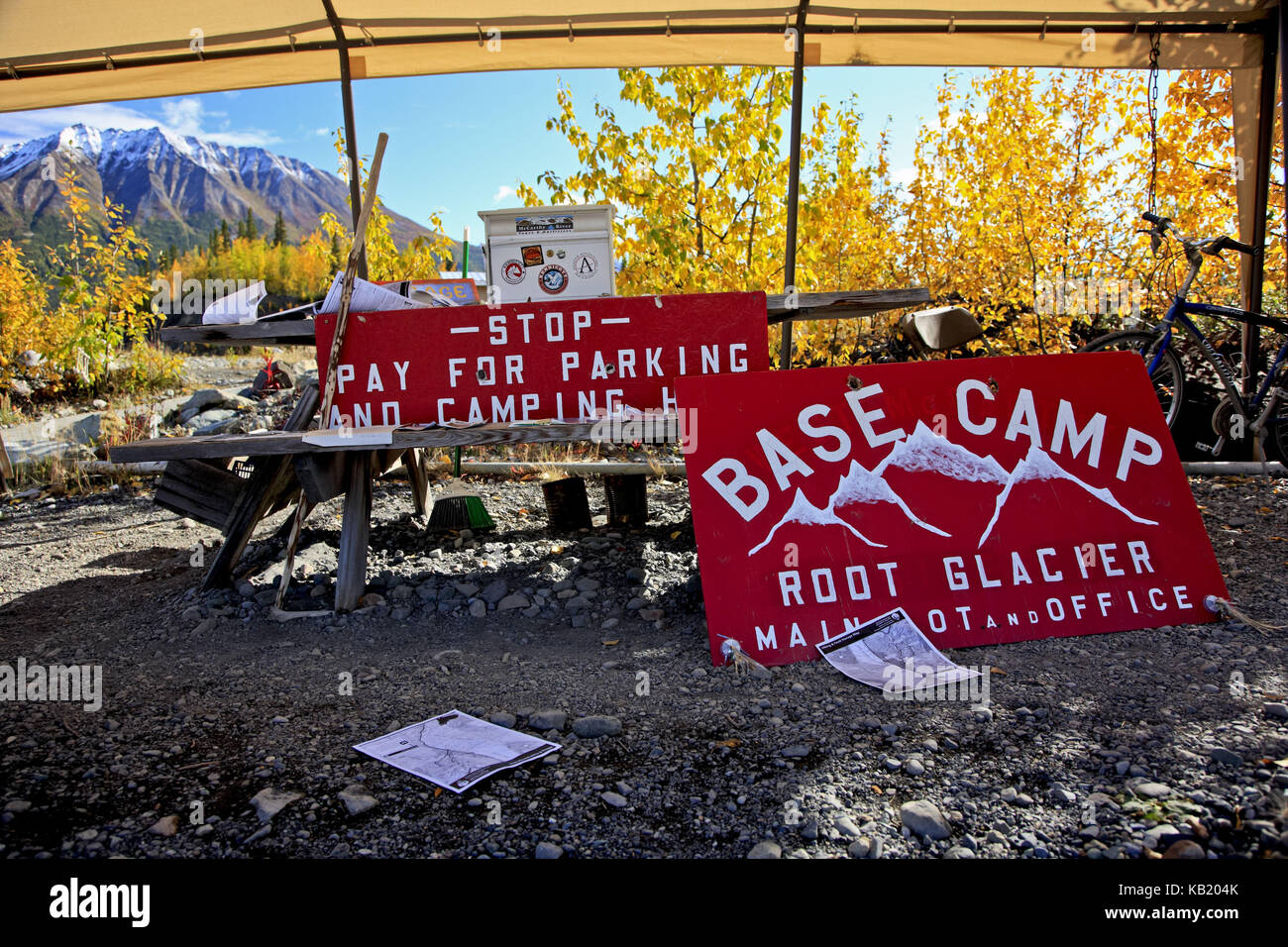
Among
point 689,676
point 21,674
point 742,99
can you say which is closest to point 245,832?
point 689,676

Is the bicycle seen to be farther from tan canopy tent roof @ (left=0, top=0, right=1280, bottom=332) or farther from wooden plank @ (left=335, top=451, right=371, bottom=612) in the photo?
wooden plank @ (left=335, top=451, right=371, bottom=612)

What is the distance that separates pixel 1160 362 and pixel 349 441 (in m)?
4.99

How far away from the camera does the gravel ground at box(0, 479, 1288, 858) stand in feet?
6.24

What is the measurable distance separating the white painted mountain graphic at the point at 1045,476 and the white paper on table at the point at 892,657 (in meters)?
0.71

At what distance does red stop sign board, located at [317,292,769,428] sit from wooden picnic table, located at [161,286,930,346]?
212mm

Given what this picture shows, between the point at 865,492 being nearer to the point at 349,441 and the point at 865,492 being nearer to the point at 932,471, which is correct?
the point at 932,471

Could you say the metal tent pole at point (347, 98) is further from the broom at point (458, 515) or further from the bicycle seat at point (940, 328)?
the bicycle seat at point (940, 328)

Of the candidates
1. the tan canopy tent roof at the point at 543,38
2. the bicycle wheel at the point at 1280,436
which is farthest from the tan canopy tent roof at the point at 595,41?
the bicycle wheel at the point at 1280,436

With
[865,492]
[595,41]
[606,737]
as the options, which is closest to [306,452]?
[606,737]

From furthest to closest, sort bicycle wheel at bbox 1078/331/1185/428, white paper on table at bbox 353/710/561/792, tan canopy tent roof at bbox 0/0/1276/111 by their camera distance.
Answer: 1. bicycle wheel at bbox 1078/331/1185/428
2. tan canopy tent roof at bbox 0/0/1276/111
3. white paper on table at bbox 353/710/561/792

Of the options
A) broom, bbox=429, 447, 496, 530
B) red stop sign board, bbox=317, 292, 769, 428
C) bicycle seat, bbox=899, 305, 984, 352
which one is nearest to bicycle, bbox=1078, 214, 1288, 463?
Result: bicycle seat, bbox=899, 305, 984, 352

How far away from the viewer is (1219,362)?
5199mm

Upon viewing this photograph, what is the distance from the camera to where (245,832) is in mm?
1948
